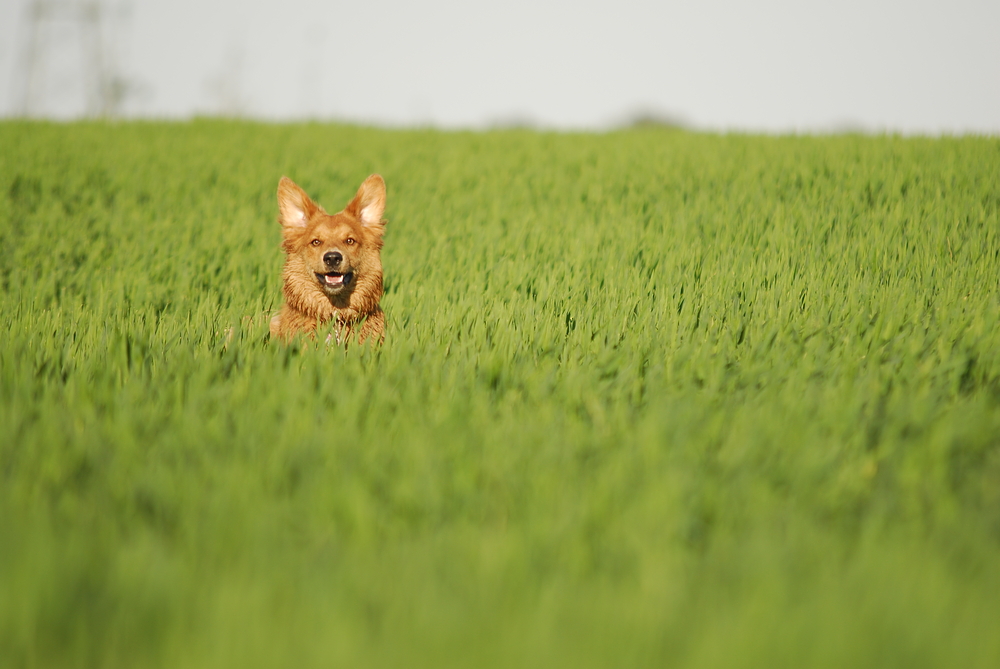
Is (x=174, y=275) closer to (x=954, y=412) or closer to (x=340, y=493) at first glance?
(x=340, y=493)

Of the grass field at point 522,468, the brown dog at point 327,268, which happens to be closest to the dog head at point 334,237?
the brown dog at point 327,268

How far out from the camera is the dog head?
361 cm

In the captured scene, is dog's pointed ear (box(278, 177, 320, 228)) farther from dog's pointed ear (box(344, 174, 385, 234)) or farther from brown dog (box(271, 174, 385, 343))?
dog's pointed ear (box(344, 174, 385, 234))

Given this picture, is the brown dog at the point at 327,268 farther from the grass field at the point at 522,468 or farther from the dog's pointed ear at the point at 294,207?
the grass field at the point at 522,468

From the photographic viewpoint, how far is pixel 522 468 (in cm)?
212

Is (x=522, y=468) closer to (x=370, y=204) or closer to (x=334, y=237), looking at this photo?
(x=334, y=237)

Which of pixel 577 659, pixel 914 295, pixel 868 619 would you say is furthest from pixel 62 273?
pixel 914 295

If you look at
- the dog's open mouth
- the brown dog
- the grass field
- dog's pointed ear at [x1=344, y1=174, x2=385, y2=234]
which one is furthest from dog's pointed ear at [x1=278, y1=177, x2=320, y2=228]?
the grass field

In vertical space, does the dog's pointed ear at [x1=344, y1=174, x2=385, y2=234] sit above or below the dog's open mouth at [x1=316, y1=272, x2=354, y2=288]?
above

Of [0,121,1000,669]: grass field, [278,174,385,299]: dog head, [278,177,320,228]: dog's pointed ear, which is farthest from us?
[278,177,320,228]: dog's pointed ear

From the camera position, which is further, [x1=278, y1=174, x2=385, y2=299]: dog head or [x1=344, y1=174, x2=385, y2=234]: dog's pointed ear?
[x1=344, y1=174, x2=385, y2=234]: dog's pointed ear

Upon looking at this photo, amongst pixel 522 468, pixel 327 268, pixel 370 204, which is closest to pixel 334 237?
pixel 327 268

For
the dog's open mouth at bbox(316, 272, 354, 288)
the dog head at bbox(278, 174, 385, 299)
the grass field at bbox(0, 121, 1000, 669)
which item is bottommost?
the grass field at bbox(0, 121, 1000, 669)

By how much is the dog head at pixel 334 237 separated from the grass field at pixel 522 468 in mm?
457
